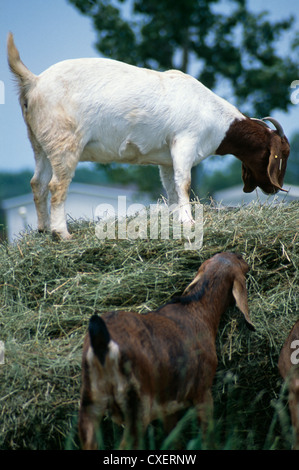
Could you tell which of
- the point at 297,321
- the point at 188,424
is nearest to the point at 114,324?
the point at 188,424

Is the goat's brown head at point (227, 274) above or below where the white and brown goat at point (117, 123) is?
below

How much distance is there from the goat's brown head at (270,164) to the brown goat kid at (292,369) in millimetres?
2297

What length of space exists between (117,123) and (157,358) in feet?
7.88

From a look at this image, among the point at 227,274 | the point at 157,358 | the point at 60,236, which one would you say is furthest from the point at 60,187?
the point at 157,358

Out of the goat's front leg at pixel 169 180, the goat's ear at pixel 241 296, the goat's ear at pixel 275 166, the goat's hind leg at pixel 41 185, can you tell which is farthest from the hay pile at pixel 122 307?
the goat's front leg at pixel 169 180

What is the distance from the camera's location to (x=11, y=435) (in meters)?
3.10

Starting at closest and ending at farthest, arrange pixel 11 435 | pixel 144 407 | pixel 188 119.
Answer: pixel 144 407 → pixel 11 435 → pixel 188 119

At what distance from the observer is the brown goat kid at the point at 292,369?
303 centimetres

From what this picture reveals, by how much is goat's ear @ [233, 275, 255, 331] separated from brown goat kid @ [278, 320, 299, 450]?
0.23 metres

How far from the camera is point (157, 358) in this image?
2.86m

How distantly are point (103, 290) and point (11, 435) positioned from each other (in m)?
1.07

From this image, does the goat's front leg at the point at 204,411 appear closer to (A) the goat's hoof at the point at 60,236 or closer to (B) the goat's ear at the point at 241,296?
(B) the goat's ear at the point at 241,296

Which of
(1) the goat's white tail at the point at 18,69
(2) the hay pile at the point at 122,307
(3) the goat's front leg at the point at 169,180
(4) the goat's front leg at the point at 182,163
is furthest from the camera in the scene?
(3) the goat's front leg at the point at 169,180
